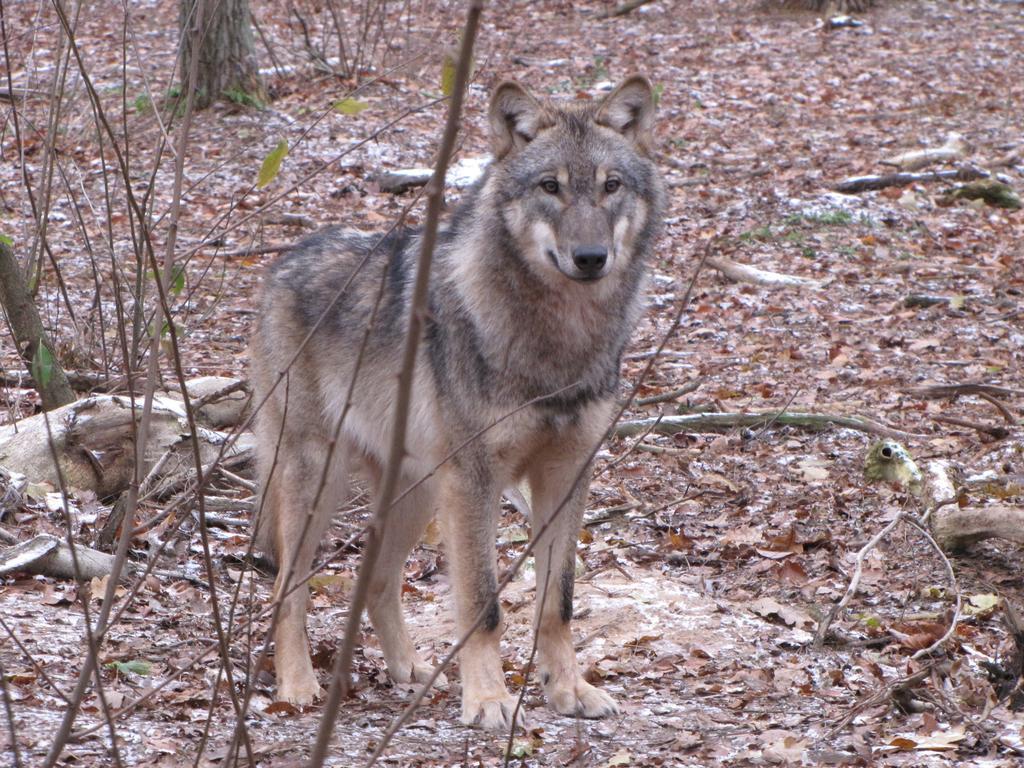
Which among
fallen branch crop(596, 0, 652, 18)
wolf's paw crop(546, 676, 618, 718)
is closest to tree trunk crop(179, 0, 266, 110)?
fallen branch crop(596, 0, 652, 18)

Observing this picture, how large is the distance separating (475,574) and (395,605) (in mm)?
751

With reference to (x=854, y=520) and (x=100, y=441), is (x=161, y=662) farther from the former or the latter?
(x=854, y=520)

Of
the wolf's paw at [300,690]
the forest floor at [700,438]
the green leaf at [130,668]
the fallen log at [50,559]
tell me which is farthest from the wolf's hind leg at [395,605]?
the fallen log at [50,559]

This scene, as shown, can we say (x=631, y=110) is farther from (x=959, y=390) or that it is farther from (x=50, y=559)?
(x=959, y=390)

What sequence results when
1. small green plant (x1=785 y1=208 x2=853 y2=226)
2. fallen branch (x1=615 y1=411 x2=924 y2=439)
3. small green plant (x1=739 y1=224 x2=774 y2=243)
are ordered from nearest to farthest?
fallen branch (x1=615 y1=411 x2=924 y2=439) → small green plant (x1=739 y1=224 x2=774 y2=243) → small green plant (x1=785 y1=208 x2=853 y2=226)

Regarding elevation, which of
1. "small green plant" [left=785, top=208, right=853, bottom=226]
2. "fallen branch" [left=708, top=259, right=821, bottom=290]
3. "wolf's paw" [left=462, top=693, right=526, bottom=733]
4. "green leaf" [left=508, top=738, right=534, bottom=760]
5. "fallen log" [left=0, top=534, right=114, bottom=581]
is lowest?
"fallen branch" [left=708, top=259, right=821, bottom=290]

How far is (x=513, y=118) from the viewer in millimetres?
4859

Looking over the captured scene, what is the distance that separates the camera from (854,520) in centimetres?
644

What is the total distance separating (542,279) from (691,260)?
676cm

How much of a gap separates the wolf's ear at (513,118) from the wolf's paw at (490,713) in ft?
7.25

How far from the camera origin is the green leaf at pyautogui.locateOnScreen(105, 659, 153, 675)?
14.7 ft

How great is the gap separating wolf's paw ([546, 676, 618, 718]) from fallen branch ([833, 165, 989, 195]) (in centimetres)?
969

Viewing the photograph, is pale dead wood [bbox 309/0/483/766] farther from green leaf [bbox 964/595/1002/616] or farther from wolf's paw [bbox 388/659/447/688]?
green leaf [bbox 964/595/1002/616]

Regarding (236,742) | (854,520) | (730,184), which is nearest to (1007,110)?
(730,184)
